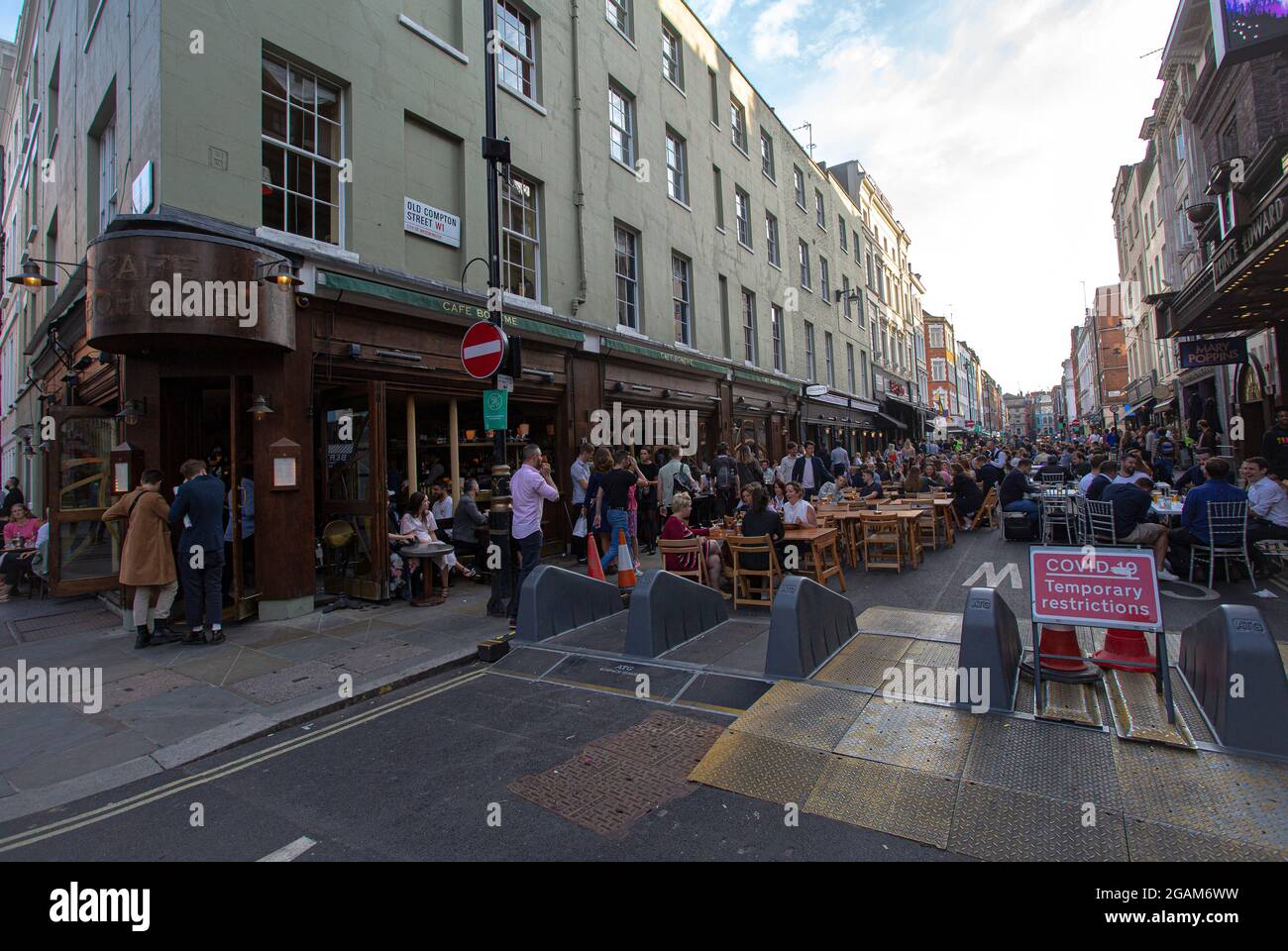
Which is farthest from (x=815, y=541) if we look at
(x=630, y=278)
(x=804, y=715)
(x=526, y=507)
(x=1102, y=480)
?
(x=630, y=278)

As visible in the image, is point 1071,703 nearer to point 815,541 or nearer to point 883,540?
point 815,541

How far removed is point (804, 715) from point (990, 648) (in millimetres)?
1301

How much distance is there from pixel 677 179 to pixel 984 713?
16.5m

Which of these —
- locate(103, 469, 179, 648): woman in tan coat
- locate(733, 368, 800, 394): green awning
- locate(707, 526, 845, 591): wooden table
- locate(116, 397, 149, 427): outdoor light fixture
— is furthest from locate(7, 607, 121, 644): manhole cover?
locate(733, 368, 800, 394): green awning

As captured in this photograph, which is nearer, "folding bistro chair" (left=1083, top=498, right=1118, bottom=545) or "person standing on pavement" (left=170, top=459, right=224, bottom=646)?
"person standing on pavement" (left=170, top=459, right=224, bottom=646)

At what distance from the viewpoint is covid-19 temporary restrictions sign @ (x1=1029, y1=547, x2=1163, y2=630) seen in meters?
3.90

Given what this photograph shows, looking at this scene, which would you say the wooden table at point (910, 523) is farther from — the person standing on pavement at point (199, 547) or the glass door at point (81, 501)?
the glass door at point (81, 501)

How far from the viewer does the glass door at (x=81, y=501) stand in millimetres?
7949

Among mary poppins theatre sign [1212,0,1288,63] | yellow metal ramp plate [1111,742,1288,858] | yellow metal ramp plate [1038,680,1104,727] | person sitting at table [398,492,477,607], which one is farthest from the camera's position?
mary poppins theatre sign [1212,0,1288,63]

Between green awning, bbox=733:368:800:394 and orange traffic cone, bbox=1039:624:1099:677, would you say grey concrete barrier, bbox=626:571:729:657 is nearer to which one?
orange traffic cone, bbox=1039:624:1099:677

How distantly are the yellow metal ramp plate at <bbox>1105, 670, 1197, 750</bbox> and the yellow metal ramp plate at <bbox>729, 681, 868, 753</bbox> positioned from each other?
1518 mm

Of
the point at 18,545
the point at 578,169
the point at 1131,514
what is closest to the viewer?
the point at 1131,514

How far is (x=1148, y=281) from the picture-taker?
32000mm

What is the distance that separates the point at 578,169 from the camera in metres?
12.9
